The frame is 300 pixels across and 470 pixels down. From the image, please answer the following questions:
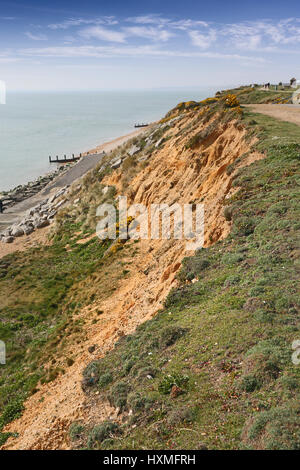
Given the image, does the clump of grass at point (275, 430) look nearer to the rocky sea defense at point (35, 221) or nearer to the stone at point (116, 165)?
the rocky sea defense at point (35, 221)

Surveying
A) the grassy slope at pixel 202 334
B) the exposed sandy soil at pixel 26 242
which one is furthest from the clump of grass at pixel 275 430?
the exposed sandy soil at pixel 26 242

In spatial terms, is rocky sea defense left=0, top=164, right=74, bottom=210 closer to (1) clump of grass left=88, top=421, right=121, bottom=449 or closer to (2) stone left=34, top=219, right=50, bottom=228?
(2) stone left=34, top=219, right=50, bottom=228

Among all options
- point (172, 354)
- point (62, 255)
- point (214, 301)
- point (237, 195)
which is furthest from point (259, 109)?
point (172, 354)

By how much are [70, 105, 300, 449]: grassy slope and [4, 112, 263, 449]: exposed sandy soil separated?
2.68 feet

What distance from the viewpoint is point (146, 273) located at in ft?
52.0

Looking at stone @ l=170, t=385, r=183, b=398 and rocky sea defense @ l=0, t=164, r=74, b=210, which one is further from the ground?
rocky sea defense @ l=0, t=164, r=74, b=210

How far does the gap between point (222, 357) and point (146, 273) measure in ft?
29.7

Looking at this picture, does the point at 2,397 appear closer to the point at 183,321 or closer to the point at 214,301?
the point at 183,321

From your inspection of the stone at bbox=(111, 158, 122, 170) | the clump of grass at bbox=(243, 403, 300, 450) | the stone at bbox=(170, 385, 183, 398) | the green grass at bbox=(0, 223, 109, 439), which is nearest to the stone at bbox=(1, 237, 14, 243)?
the green grass at bbox=(0, 223, 109, 439)

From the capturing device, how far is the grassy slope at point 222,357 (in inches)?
216

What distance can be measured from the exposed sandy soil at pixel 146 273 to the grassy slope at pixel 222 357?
0.82 m

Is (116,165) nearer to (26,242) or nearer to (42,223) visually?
(42,223)

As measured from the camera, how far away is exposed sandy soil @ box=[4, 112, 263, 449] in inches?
324
